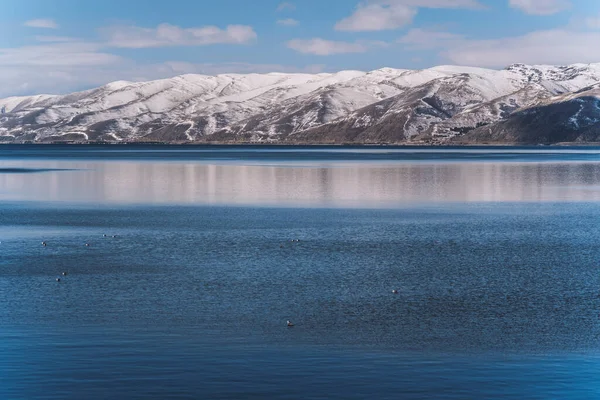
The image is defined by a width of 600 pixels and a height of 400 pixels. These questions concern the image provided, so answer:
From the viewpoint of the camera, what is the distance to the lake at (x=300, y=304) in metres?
20.6

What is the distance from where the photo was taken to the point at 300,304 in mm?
29094

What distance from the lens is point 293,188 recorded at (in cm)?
8844

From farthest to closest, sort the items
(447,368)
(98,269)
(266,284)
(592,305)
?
(98,269) < (266,284) < (592,305) < (447,368)

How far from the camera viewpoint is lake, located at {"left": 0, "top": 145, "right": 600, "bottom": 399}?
→ 2062 centimetres

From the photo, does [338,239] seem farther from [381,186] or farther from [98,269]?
[381,186]

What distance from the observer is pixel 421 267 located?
1455 inches

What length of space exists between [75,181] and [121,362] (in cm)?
8449

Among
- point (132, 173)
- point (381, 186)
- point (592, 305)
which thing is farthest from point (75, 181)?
point (592, 305)

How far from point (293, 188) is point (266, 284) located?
55.7 meters

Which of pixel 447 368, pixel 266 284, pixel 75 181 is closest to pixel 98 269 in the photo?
pixel 266 284

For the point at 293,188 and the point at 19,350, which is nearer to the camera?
the point at 19,350

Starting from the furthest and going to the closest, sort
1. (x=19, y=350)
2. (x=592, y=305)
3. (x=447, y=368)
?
(x=592, y=305)
(x=19, y=350)
(x=447, y=368)

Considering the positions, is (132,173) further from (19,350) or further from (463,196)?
(19,350)

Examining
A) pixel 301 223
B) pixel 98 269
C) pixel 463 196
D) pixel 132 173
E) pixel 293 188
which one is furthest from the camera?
pixel 132 173
